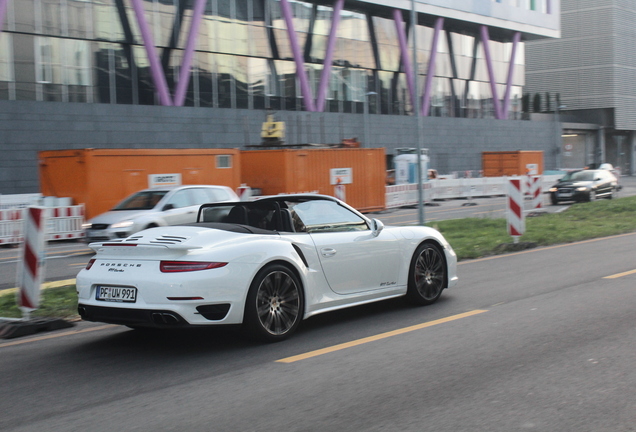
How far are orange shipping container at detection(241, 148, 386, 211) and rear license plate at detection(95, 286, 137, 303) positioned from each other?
19.3m

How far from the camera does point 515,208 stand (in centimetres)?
1362

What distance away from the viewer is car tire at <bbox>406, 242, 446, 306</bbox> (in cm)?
795

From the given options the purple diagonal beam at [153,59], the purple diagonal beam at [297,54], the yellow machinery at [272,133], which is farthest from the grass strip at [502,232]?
the purple diagonal beam at [297,54]

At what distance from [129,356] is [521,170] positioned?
125 feet

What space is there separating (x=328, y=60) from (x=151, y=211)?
2791 cm

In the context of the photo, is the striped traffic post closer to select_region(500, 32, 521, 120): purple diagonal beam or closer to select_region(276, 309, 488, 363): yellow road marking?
select_region(276, 309, 488, 363): yellow road marking

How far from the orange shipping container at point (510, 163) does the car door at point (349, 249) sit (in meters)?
35.8

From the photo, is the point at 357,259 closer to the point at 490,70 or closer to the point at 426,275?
the point at 426,275

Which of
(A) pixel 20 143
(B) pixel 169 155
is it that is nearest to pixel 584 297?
(B) pixel 169 155

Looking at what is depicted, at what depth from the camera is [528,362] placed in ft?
18.1

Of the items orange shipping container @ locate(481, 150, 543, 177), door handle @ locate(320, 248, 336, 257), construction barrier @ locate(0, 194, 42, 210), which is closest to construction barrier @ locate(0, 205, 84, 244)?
construction barrier @ locate(0, 194, 42, 210)

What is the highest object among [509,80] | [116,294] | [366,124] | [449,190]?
[509,80]

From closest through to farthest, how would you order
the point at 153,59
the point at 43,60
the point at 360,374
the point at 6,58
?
1. the point at 360,374
2. the point at 6,58
3. the point at 43,60
4. the point at 153,59

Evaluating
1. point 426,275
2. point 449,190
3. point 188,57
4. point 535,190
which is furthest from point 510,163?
point 426,275
